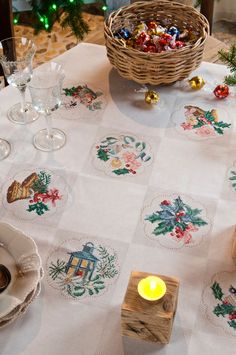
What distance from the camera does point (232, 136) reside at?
1.28 meters

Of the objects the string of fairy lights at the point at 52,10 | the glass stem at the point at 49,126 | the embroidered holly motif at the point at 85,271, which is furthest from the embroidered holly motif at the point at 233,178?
the string of fairy lights at the point at 52,10

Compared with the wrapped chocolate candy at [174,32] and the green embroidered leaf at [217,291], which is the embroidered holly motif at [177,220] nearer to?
the green embroidered leaf at [217,291]

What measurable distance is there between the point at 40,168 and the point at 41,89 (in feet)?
0.60

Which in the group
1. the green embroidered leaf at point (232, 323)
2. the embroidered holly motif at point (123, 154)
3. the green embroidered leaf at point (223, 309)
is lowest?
the green embroidered leaf at point (232, 323)

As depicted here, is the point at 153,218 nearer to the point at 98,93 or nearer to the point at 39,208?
the point at 39,208

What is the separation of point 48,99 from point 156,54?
0.29 metres

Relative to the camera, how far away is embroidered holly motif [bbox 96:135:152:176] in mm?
1209

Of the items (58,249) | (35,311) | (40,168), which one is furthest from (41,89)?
(35,311)

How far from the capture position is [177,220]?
110 cm

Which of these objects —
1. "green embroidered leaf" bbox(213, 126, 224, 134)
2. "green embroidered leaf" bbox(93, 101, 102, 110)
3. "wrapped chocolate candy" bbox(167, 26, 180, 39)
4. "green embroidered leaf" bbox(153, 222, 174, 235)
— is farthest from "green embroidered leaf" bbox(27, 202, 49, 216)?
"wrapped chocolate candy" bbox(167, 26, 180, 39)

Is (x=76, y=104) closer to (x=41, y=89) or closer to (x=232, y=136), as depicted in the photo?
(x=41, y=89)

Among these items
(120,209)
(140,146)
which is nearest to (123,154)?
(140,146)

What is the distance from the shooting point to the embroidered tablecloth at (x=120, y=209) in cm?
93

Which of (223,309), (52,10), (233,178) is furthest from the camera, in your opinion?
(52,10)
